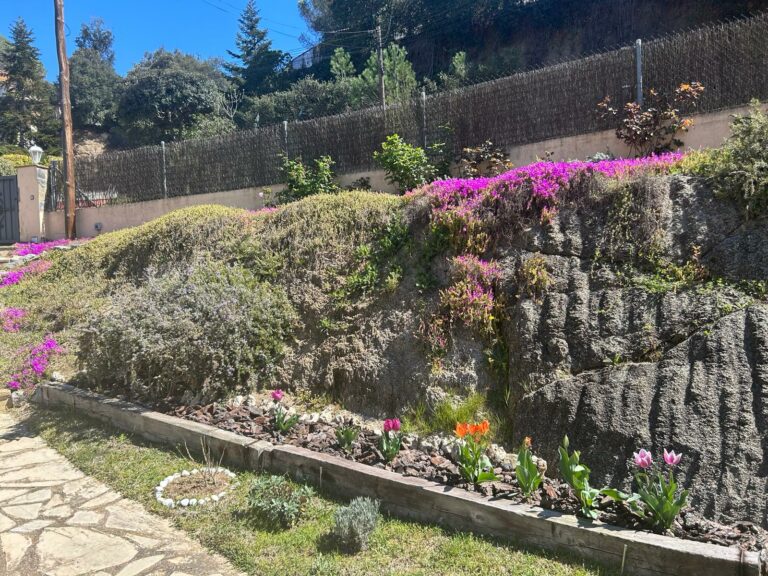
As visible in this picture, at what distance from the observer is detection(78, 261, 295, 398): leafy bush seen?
5.25m

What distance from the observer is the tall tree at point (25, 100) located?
3394 centimetres

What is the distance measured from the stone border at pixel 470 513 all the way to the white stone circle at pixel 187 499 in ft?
0.58

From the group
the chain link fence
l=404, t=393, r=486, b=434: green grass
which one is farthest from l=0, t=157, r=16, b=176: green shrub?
l=404, t=393, r=486, b=434: green grass

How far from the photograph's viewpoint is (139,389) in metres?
5.53

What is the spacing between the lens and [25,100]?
35.8 metres

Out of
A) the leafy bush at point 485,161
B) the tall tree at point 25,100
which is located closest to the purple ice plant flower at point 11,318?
the leafy bush at point 485,161

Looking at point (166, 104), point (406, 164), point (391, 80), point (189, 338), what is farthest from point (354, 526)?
point (166, 104)

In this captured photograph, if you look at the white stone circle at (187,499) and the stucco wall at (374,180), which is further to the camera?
the stucco wall at (374,180)

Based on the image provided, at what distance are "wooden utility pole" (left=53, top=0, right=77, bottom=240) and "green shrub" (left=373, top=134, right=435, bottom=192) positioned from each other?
920cm

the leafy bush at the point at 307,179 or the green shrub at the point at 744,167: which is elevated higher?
the leafy bush at the point at 307,179

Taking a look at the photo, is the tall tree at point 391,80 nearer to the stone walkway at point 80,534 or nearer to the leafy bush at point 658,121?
the leafy bush at point 658,121

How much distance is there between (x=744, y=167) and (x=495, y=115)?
5.10 m

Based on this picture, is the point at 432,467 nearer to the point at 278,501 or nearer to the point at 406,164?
the point at 278,501

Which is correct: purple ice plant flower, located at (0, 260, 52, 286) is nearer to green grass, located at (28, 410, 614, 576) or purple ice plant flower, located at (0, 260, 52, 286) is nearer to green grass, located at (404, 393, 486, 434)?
green grass, located at (28, 410, 614, 576)
